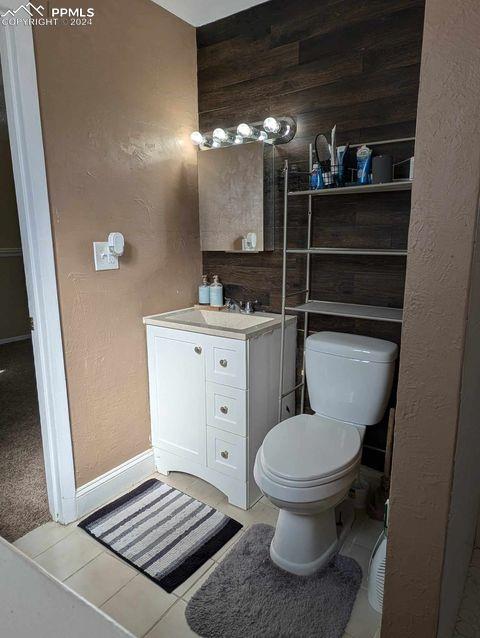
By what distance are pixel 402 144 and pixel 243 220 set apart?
0.86 meters

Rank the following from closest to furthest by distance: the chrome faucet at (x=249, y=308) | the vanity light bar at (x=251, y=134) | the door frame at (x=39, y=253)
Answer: the door frame at (x=39, y=253)
the vanity light bar at (x=251, y=134)
the chrome faucet at (x=249, y=308)

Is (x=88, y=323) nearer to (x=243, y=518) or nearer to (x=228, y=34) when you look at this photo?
(x=243, y=518)

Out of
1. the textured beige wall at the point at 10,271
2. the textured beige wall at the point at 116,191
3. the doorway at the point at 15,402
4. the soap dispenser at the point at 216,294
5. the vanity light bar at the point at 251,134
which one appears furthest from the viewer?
the textured beige wall at the point at 10,271

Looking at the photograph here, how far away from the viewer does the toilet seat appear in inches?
58.3

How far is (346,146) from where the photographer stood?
1836 millimetres

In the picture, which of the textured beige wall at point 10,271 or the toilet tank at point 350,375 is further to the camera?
the textured beige wall at point 10,271

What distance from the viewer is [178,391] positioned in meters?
2.13

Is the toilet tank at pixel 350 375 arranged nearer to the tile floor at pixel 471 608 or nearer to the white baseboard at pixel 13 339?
the tile floor at pixel 471 608

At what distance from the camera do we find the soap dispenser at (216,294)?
8.04ft

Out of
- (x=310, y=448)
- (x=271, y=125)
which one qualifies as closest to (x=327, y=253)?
(x=271, y=125)

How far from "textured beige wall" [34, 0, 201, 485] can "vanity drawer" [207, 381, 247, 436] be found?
1.48 ft

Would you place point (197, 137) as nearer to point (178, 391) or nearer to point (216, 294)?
point (216, 294)

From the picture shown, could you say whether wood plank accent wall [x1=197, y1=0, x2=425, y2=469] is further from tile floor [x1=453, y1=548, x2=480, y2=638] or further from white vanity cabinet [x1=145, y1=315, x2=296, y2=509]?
tile floor [x1=453, y1=548, x2=480, y2=638]

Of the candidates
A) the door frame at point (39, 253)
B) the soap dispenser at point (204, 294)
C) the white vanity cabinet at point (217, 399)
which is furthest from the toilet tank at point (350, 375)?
the door frame at point (39, 253)
